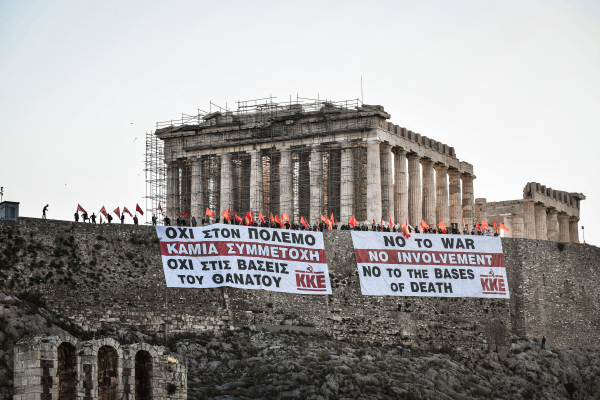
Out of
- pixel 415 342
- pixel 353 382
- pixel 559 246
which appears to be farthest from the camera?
pixel 559 246

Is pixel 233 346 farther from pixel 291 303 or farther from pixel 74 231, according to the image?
pixel 74 231

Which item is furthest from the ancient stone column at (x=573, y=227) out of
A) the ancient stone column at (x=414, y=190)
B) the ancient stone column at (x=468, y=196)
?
the ancient stone column at (x=414, y=190)

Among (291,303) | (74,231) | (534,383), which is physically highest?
(74,231)

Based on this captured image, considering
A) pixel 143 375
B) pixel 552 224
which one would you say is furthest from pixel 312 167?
pixel 143 375

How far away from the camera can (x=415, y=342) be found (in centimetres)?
6969

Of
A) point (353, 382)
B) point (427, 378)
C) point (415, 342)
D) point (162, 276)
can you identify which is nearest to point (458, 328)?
point (415, 342)

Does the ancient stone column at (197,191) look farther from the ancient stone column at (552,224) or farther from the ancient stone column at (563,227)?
the ancient stone column at (563,227)

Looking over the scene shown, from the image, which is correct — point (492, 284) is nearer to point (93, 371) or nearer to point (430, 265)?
point (430, 265)

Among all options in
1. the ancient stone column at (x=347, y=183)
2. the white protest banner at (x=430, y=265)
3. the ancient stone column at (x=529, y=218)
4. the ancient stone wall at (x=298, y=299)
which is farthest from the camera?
the ancient stone column at (x=529, y=218)

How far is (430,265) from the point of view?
72.6 metres

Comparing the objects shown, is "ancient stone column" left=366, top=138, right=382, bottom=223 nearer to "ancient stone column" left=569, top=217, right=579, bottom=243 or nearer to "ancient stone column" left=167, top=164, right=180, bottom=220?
"ancient stone column" left=167, top=164, right=180, bottom=220

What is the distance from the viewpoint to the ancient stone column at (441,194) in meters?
93.8

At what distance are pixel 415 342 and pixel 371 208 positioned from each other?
1776 cm

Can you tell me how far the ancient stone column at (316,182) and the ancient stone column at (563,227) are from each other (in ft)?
104
